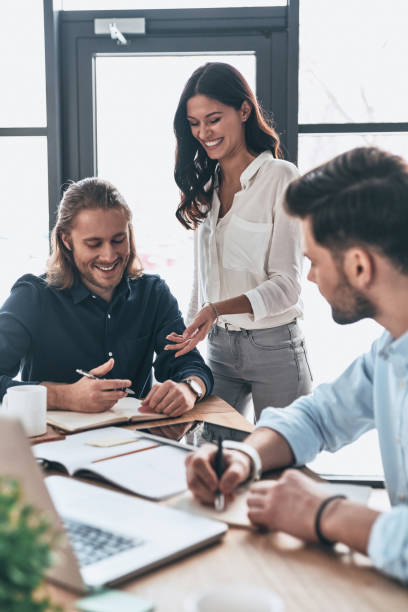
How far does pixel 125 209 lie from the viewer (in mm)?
1947

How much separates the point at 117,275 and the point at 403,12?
1662 mm

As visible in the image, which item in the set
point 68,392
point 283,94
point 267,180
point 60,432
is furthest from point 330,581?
point 283,94

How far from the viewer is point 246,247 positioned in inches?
81.3

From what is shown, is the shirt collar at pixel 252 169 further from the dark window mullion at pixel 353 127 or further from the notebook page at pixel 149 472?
the notebook page at pixel 149 472

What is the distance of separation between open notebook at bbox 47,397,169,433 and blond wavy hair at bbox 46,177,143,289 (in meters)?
0.48

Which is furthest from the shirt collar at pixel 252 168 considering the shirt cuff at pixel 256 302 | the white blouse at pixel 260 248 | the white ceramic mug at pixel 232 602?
the white ceramic mug at pixel 232 602

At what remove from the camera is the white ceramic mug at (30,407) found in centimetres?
138

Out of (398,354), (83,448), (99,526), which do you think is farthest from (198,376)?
(99,526)

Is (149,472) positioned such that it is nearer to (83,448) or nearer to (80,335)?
(83,448)

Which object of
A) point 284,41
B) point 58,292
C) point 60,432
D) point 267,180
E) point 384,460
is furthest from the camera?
point 284,41

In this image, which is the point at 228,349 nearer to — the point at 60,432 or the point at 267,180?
Result: the point at 267,180

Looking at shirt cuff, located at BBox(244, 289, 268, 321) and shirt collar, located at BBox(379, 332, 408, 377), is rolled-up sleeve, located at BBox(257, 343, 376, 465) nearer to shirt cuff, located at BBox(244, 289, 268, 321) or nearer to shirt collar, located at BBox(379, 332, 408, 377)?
shirt collar, located at BBox(379, 332, 408, 377)

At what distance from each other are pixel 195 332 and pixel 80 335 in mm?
338

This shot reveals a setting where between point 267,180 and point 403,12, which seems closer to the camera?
point 267,180
